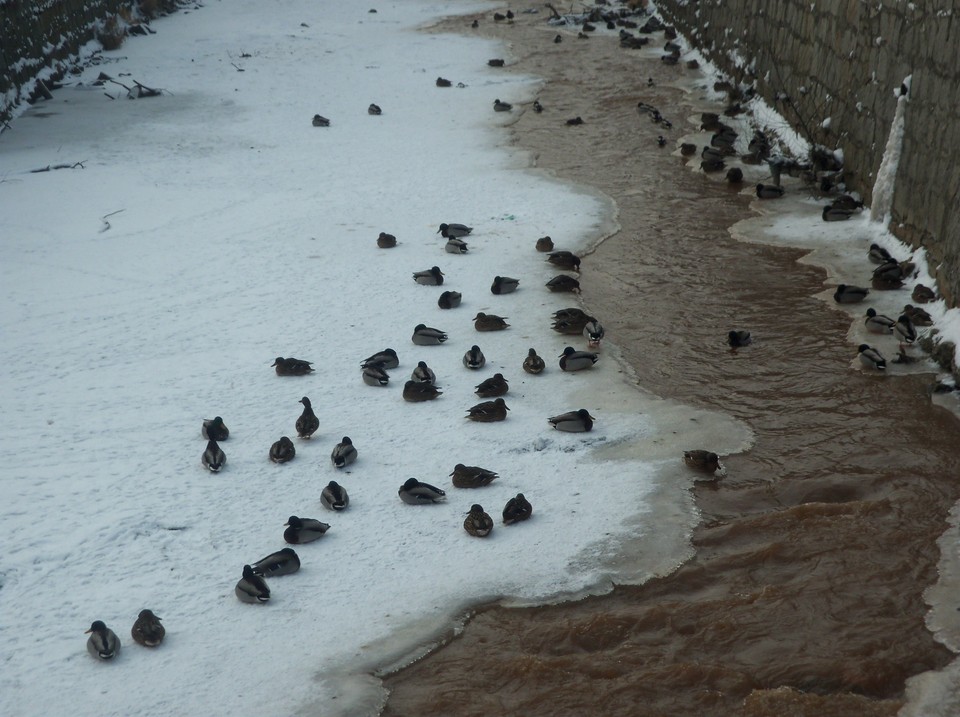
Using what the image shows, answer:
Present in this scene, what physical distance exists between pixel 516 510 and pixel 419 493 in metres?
0.65

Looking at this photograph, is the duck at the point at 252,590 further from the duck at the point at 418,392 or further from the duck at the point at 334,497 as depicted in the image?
the duck at the point at 418,392

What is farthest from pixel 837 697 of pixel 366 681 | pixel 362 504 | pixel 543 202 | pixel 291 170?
pixel 291 170

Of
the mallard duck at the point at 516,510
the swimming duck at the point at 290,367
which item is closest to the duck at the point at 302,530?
the mallard duck at the point at 516,510

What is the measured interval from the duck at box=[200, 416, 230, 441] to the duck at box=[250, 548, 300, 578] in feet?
5.03

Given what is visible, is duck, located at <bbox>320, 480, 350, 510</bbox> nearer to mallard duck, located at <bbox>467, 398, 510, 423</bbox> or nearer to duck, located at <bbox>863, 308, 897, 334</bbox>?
mallard duck, located at <bbox>467, 398, 510, 423</bbox>

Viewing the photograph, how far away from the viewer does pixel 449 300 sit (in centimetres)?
928

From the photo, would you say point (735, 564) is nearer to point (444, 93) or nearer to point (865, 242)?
point (865, 242)

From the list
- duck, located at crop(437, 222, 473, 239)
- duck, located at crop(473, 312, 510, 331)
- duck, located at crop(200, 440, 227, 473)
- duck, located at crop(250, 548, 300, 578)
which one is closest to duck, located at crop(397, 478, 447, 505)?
duck, located at crop(250, 548, 300, 578)

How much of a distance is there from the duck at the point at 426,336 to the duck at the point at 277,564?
3.14 metres

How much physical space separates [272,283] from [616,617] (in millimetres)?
5706

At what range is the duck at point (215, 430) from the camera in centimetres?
709

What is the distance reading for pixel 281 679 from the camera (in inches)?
198

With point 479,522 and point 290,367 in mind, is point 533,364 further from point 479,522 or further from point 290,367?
point 479,522

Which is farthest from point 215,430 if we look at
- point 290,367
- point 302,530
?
point 302,530
